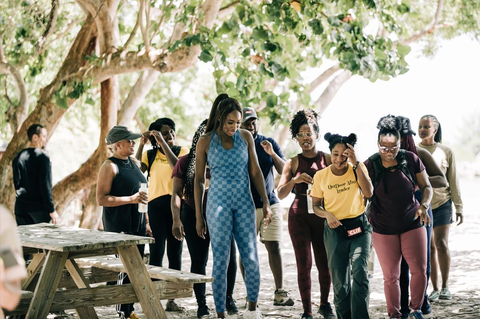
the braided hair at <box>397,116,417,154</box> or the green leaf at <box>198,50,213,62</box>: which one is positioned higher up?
the green leaf at <box>198,50,213,62</box>

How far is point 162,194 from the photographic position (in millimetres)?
6992

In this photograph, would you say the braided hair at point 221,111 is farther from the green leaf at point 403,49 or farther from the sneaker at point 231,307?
the green leaf at point 403,49

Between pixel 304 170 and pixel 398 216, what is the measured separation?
0.97 metres

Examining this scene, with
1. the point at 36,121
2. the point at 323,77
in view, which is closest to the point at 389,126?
the point at 36,121

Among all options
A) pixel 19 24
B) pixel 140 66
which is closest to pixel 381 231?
pixel 140 66

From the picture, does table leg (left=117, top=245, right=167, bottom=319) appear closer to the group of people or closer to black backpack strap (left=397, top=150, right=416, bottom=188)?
the group of people

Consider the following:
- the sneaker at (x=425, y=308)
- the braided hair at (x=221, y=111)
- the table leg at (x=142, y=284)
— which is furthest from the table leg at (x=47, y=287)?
the sneaker at (x=425, y=308)

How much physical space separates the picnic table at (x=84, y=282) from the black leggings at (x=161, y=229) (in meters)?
1.00

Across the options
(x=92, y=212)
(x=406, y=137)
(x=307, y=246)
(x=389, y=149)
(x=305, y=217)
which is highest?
(x=406, y=137)

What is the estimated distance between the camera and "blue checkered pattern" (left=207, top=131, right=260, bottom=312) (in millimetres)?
6020

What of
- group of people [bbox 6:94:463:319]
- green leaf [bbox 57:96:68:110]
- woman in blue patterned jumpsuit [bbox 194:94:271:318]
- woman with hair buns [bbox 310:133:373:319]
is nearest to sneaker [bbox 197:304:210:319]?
group of people [bbox 6:94:463:319]

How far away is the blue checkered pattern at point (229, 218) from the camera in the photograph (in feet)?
19.7

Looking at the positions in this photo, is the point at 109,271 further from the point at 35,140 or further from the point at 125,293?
the point at 35,140

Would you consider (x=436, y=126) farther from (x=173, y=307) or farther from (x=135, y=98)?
(x=135, y=98)
